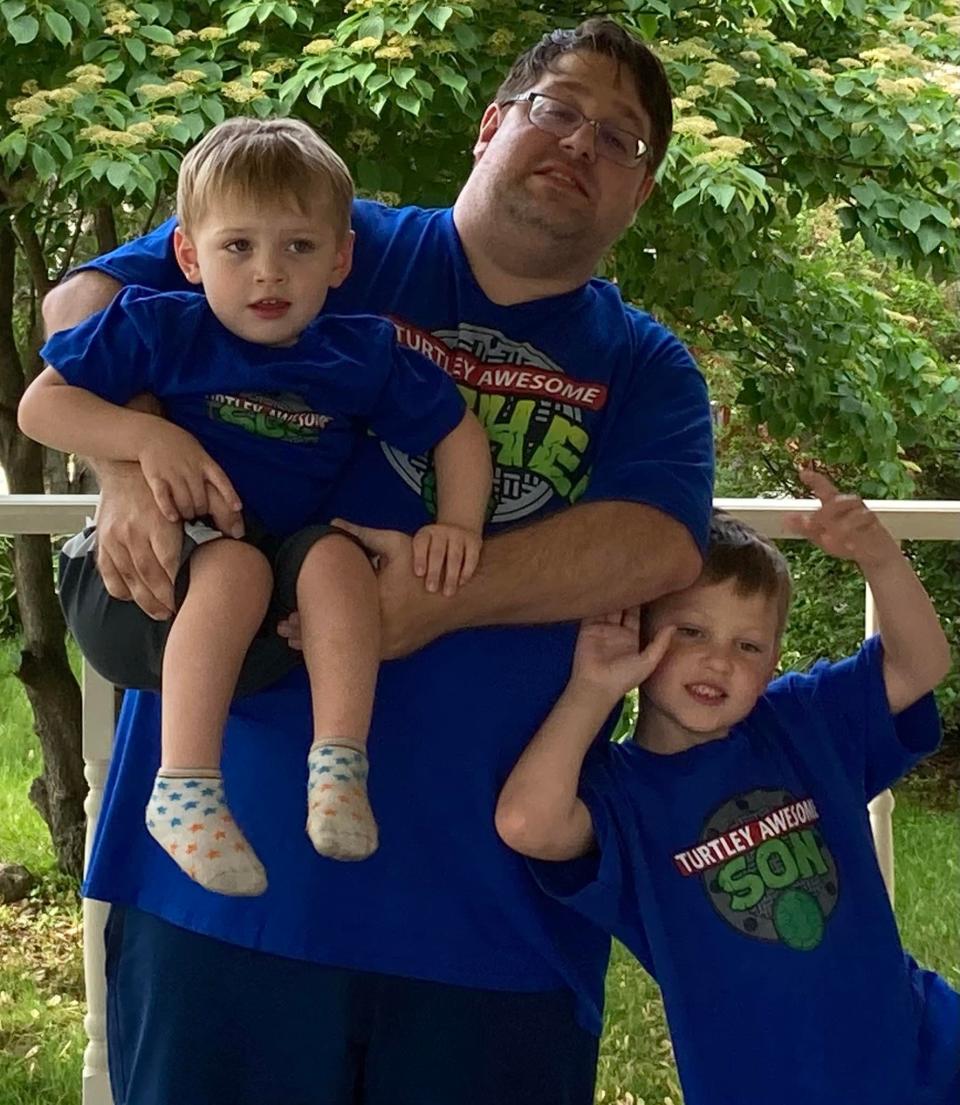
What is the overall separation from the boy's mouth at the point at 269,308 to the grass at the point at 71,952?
86.2 inches

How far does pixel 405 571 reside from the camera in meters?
1.55

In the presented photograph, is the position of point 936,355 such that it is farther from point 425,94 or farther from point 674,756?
point 674,756

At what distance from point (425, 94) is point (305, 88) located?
32 centimetres

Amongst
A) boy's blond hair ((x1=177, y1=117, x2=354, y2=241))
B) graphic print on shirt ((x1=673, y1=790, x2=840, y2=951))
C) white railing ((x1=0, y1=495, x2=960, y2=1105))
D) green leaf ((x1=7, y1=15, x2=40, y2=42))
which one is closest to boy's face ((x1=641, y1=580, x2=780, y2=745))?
graphic print on shirt ((x1=673, y1=790, x2=840, y2=951))

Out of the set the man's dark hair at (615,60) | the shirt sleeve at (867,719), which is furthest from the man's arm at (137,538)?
the shirt sleeve at (867,719)

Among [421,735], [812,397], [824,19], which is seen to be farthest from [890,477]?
[421,735]

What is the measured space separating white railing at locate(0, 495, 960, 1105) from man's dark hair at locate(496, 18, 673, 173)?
591 millimetres

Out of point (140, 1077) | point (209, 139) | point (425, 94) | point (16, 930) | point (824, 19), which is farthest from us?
point (16, 930)

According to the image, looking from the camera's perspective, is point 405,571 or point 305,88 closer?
point 405,571

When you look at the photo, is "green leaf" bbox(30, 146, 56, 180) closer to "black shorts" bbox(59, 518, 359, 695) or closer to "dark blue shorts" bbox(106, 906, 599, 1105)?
"black shorts" bbox(59, 518, 359, 695)

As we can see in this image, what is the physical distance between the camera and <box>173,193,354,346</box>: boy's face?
4.88ft

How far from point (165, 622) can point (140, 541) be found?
0.09 metres

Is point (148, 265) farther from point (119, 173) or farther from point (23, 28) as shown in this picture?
point (23, 28)

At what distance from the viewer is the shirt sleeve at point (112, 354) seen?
4.93ft
